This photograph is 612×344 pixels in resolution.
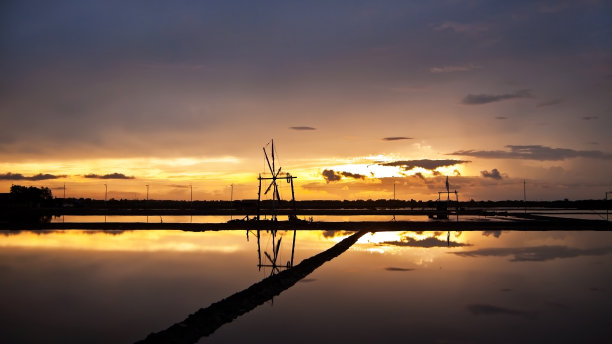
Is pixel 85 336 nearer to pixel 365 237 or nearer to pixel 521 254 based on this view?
pixel 521 254

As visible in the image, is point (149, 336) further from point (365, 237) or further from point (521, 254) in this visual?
point (365, 237)

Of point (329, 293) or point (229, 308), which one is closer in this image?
point (229, 308)

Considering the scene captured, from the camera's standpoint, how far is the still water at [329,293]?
17.4m

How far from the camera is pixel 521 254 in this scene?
39.1 meters

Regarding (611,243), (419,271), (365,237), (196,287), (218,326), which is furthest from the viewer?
(365,237)

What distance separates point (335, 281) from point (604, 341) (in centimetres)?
1405

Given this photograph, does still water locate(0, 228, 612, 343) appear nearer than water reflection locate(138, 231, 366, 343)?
No

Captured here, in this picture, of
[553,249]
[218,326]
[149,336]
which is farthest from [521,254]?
[149,336]

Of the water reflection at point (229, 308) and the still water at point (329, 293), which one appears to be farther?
the still water at point (329, 293)

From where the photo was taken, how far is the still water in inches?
684

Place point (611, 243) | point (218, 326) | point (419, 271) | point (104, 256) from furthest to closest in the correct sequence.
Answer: point (611, 243) → point (104, 256) → point (419, 271) → point (218, 326)

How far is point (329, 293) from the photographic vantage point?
24.4 meters

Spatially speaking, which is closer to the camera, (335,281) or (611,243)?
(335,281)

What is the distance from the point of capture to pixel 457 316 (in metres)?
19.3
